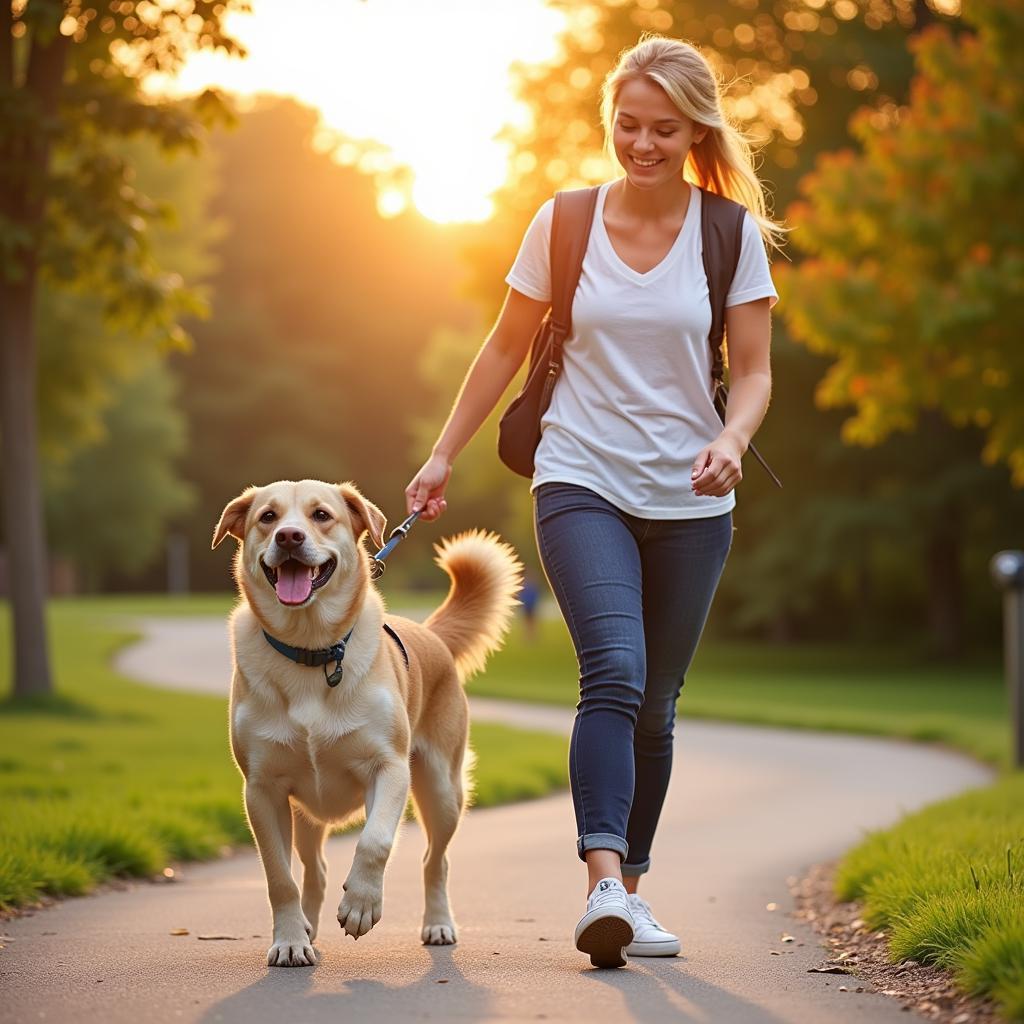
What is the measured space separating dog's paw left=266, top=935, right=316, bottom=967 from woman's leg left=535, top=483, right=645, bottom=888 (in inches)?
31.0

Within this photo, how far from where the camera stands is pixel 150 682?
69.6 ft

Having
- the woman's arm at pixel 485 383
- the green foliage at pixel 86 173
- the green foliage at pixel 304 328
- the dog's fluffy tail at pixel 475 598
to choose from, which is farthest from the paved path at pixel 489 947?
the green foliage at pixel 304 328

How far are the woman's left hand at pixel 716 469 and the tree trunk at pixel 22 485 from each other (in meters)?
10.8

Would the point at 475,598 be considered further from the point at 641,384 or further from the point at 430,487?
the point at 641,384

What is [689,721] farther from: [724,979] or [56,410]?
[724,979]

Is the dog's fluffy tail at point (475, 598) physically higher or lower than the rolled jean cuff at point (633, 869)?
higher

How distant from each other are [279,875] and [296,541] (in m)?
0.92

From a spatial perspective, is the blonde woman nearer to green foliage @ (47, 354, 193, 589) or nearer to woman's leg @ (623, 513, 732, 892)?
woman's leg @ (623, 513, 732, 892)

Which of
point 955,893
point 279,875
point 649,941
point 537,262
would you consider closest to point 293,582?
point 279,875

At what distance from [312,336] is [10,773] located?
55.6 m

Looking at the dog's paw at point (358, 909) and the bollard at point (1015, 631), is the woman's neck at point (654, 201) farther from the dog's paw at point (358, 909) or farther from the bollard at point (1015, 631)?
the bollard at point (1015, 631)

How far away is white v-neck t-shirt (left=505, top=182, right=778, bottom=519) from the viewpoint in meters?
4.75

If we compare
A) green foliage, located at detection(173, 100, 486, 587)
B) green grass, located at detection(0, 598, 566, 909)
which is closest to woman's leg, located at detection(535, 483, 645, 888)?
green grass, located at detection(0, 598, 566, 909)

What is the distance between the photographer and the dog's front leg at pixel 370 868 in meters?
4.36
